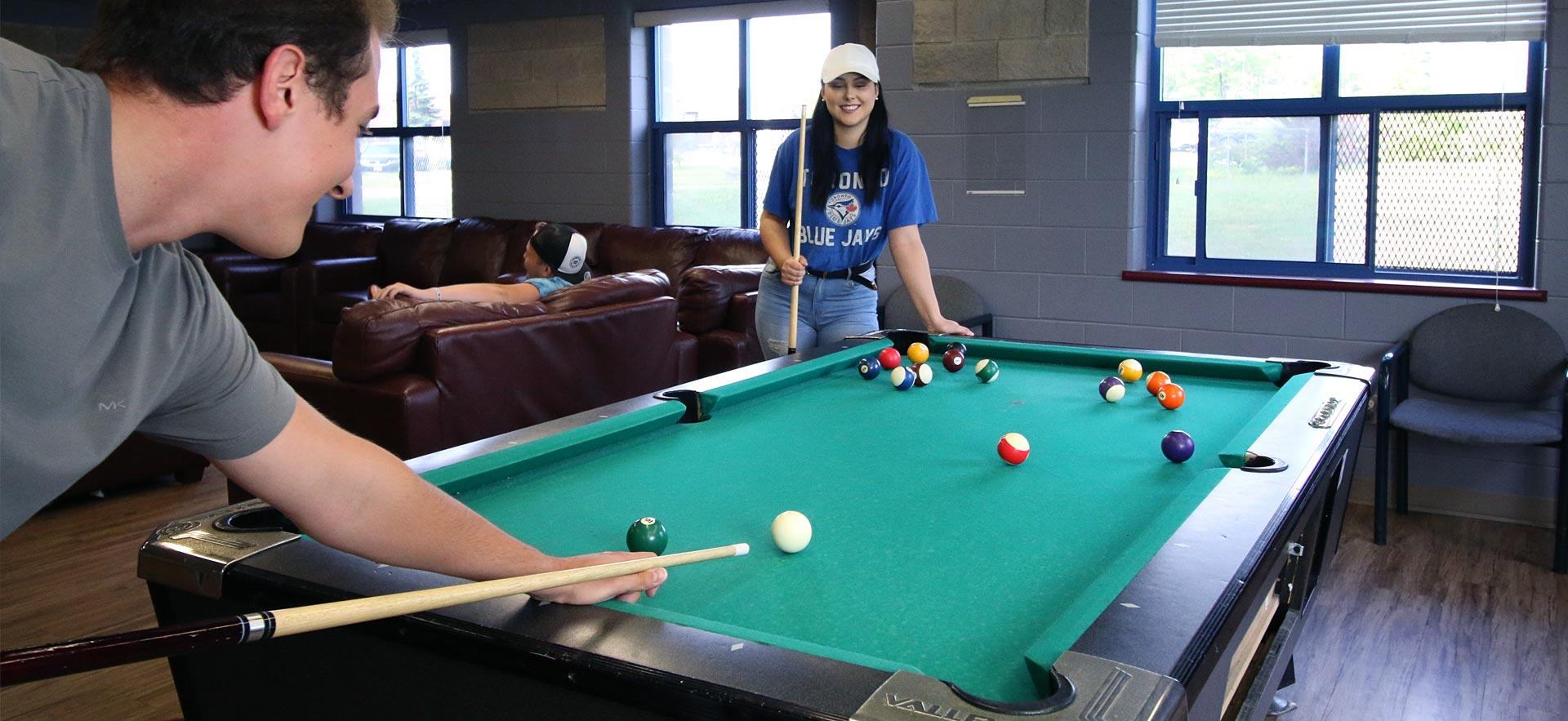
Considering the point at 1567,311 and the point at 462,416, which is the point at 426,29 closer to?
the point at 462,416

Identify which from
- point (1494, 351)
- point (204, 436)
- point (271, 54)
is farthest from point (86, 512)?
point (1494, 351)

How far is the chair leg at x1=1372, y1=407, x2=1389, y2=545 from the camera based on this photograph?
413cm

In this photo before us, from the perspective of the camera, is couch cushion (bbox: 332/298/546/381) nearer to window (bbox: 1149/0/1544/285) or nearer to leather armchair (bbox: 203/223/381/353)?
window (bbox: 1149/0/1544/285)

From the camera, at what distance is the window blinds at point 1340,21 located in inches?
167

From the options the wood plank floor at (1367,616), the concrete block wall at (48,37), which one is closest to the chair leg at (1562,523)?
the wood plank floor at (1367,616)

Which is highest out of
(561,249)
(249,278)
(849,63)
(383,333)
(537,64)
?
(537,64)

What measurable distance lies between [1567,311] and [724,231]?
404 centimetres

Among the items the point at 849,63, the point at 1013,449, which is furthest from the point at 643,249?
the point at 1013,449

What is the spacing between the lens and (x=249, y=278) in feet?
25.7

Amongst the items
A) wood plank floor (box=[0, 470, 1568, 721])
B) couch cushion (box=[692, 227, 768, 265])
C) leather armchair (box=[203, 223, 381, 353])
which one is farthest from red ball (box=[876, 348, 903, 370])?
leather armchair (box=[203, 223, 381, 353])

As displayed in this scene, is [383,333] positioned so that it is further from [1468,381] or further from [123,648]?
[1468,381]

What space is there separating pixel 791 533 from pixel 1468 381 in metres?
3.66

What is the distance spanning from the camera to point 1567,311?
4219 millimetres

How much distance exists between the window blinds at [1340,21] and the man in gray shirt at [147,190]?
4.26 meters
